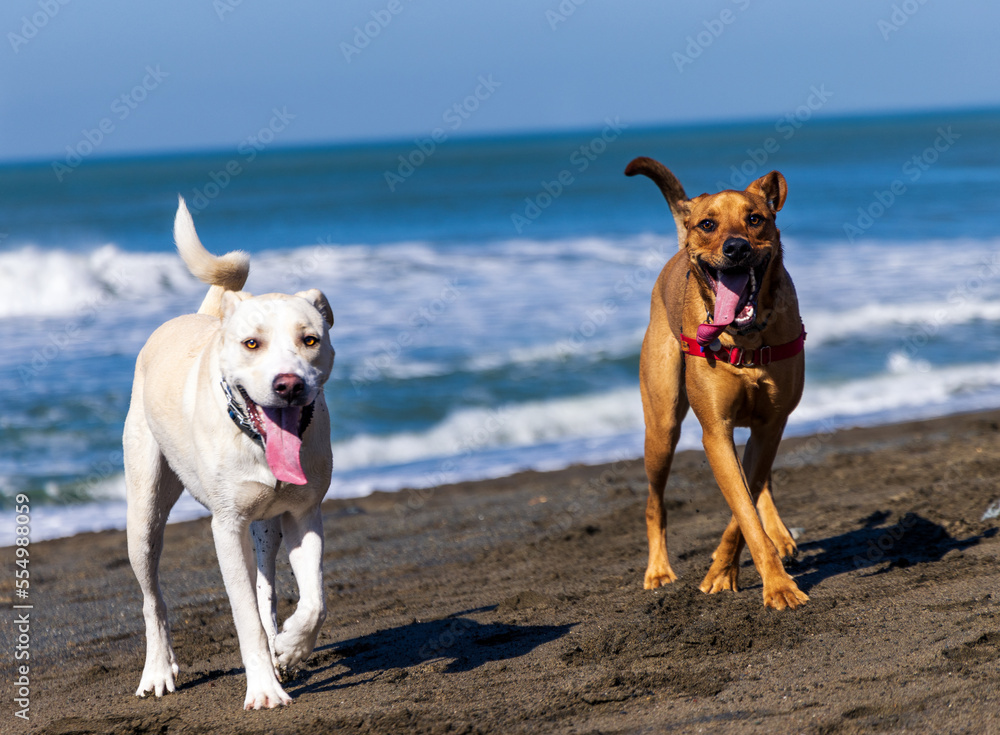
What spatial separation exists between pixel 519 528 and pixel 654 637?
2.56 metres

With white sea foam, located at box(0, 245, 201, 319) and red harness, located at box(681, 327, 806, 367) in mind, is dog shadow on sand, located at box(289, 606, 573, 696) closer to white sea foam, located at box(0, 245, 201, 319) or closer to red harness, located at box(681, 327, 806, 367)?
red harness, located at box(681, 327, 806, 367)


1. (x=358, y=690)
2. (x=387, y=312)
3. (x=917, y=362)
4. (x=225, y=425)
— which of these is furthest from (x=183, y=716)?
(x=387, y=312)

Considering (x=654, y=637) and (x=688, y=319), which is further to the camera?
(x=688, y=319)

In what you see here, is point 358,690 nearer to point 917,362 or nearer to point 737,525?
point 737,525

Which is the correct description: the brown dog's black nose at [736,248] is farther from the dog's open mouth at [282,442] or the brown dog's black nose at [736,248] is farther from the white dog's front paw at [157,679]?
the white dog's front paw at [157,679]

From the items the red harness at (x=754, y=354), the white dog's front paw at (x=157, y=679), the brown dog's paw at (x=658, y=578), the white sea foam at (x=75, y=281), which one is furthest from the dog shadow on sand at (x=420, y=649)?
the white sea foam at (x=75, y=281)

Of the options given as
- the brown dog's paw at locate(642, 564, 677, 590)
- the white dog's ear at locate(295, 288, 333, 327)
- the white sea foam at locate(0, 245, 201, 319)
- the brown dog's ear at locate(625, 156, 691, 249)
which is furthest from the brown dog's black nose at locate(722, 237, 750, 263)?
the white sea foam at locate(0, 245, 201, 319)

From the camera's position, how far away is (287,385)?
321cm

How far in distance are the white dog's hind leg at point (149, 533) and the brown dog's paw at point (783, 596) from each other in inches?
98.8

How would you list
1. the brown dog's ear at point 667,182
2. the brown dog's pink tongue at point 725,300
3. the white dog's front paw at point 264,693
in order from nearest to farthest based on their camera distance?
the white dog's front paw at point 264,693 < the brown dog's pink tongue at point 725,300 < the brown dog's ear at point 667,182

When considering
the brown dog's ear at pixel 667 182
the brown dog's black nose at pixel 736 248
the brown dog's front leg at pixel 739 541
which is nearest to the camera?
the brown dog's black nose at pixel 736 248

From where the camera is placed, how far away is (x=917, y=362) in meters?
11.9

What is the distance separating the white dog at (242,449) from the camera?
3.36 meters

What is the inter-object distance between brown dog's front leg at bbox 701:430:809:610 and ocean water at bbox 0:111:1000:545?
13.2 ft
